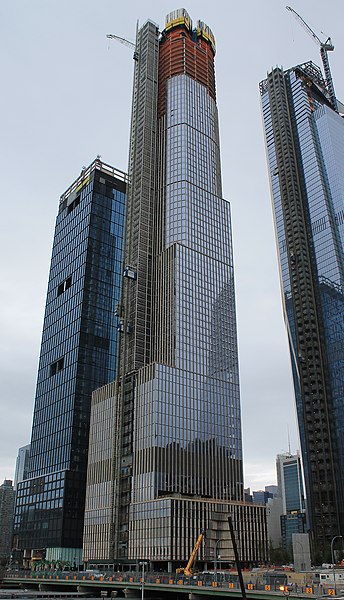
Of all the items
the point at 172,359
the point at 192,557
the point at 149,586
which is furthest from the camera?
the point at 172,359

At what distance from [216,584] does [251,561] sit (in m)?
61.5

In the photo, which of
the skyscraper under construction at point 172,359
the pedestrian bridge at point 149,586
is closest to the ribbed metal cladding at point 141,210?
the skyscraper under construction at point 172,359

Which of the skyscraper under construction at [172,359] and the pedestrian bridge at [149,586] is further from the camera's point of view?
the skyscraper under construction at [172,359]

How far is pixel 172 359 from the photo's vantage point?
15100 cm

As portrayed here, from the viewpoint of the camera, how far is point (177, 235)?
167m

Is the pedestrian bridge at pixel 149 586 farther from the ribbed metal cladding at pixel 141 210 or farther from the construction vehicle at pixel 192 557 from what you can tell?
the ribbed metal cladding at pixel 141 210

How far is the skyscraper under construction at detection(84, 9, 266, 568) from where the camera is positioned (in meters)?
137

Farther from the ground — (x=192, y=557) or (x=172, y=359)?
(x=172, y=359)

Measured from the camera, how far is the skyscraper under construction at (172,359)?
13725cm

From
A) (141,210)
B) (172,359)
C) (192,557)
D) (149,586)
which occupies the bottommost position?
(149,586)

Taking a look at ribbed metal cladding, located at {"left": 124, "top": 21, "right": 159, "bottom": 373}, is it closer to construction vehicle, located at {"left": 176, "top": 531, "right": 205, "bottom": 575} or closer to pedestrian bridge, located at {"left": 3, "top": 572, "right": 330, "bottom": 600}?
construction vehicle, located at {"left": 176, "top": 531, "right": 205, "bottom": 575}

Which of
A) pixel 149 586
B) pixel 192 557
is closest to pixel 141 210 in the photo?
pixel 192 557

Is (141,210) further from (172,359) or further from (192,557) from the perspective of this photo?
(192,557)

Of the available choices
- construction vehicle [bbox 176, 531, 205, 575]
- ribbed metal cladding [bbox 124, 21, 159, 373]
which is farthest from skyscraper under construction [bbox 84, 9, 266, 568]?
construction vehicle [bbox 176, 531, 205, 575]
